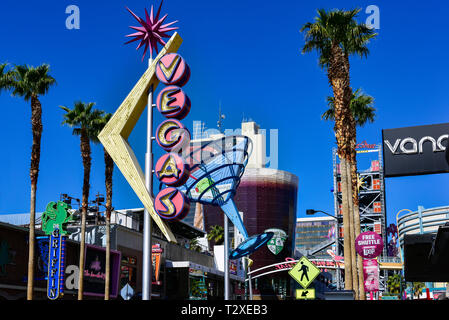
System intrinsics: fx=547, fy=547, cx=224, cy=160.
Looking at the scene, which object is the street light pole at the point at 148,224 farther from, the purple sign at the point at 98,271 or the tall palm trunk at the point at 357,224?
the purple sign at the point at 98,271

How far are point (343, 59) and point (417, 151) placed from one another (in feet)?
67.6

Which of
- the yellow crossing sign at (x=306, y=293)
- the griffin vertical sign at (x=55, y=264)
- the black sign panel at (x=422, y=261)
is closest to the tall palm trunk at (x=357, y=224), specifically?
the yellow crossing sign at (x=306, y=293)

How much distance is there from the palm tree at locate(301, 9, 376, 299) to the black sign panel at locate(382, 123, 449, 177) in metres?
17.5

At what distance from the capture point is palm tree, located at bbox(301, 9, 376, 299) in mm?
27031

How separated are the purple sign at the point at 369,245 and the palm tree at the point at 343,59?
1.57 ft

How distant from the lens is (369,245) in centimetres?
2695

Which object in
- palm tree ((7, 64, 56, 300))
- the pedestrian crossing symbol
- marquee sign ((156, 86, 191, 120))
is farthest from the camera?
palm tree ((7, 64, 56, 300))

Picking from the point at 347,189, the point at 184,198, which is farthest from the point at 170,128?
the point at 347,189

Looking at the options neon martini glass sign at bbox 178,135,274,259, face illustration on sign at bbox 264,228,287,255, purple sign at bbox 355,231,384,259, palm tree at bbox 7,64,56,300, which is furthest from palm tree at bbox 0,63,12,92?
face illustration on sign at bbox 264,228,287,255

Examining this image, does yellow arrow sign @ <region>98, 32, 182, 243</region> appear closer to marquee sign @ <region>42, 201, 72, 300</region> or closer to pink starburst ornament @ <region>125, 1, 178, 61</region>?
pink starburst ornament @ <region>125, 1, 178, 61</region>

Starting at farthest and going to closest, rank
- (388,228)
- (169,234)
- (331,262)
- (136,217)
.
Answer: (388,228) → (331,262) → (136,217) → (169,234)
